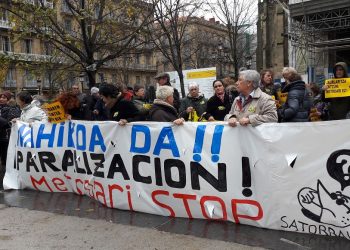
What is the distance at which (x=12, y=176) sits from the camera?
692 cm

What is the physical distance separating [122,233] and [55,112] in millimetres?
2665

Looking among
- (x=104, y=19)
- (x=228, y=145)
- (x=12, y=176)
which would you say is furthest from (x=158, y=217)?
(x=104, y=19)

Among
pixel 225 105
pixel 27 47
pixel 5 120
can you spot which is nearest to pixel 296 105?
pixel 225 105

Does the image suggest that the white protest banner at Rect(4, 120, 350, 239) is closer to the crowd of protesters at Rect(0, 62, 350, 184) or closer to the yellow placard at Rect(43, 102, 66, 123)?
the yellow placard at Rect(43, 102, 66, 123)

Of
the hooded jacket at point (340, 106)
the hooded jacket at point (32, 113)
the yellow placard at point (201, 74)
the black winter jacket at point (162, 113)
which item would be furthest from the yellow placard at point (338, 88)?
the yellow placard at point (201, 74)

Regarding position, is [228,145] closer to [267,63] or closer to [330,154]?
[330,154]

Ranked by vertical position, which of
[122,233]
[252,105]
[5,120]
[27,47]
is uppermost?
[27,47]

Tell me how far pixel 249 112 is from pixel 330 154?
1041 millimetres

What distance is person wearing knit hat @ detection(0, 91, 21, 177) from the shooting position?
7.86 meters

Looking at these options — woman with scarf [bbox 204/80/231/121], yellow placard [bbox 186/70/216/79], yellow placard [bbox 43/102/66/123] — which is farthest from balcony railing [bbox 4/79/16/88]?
woman with scarf [bbox 204/80/231/121]

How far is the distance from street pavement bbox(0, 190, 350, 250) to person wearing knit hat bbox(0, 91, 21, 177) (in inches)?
103

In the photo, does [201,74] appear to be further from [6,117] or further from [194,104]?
[6,117]

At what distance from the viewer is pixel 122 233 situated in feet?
14.8

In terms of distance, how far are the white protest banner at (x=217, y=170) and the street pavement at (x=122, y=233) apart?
15cm
